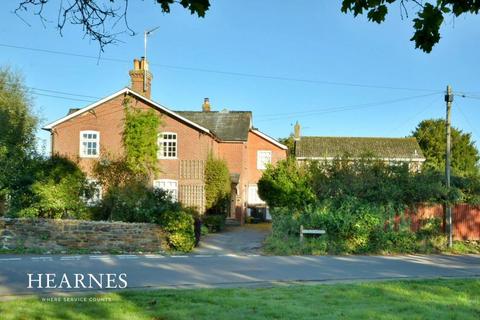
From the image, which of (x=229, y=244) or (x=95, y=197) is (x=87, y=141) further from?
(x=229, y=244)

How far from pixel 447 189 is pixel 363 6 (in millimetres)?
17695

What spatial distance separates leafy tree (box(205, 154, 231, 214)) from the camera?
31.2 m

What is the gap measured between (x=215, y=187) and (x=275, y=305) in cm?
2308

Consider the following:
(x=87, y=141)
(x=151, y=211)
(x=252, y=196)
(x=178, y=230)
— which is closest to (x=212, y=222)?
(x=151, y=211)

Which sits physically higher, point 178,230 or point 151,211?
point 151,211

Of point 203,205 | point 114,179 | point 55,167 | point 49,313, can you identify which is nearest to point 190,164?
point 203,205

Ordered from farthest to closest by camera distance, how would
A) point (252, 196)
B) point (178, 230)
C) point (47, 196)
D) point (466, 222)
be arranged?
point (252, 196) < point (466, 222) < point (47, 196) < point (178, 230)

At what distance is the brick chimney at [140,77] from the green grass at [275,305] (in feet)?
79.7

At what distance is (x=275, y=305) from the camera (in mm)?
8391

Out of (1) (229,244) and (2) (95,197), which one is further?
(2) (95,197)

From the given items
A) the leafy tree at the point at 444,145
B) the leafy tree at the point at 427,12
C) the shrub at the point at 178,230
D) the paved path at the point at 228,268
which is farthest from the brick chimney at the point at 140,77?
the leafy tree at the point at 444,145

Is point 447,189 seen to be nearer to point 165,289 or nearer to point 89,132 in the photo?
point 165,289

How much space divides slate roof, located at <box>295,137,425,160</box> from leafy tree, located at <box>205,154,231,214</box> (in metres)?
15.1

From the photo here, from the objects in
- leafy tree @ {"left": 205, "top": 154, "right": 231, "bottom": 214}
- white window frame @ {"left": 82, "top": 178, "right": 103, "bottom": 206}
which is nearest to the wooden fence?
leafy tree @ {"left": 205, "top": 154, "right": 231, "bottom": 214}
